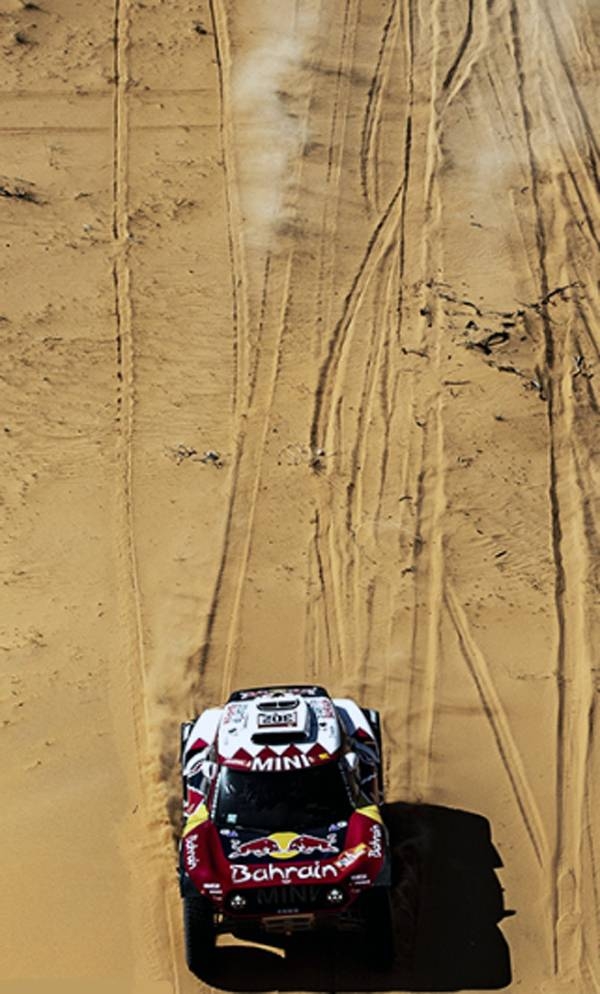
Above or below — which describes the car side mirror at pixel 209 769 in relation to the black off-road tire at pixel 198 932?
above

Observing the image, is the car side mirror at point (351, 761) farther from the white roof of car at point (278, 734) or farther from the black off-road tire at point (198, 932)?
the black off-road tire at point (198, 932)

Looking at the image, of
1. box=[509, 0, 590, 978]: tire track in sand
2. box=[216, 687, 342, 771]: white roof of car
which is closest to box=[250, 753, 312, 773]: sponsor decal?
box=[216, 687, 342, 771]: white roof of car

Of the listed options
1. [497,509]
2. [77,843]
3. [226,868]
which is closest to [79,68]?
[497,509]

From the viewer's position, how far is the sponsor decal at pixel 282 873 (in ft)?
39.7

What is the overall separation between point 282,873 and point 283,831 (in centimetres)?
50

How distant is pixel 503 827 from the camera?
570 inches

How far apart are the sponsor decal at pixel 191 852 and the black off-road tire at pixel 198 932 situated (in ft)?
0.82

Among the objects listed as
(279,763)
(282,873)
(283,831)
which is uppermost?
(279,763)


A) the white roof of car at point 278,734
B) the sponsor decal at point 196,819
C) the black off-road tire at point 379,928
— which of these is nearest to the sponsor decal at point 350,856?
the black off-road tire at point 379,928

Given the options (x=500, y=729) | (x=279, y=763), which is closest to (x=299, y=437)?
(x=500, y=729)

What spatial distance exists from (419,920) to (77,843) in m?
3.30

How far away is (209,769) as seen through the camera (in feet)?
44.0

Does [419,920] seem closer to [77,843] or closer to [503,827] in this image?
[503,827]

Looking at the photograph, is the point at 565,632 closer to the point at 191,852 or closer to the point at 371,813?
the point at 371,813
